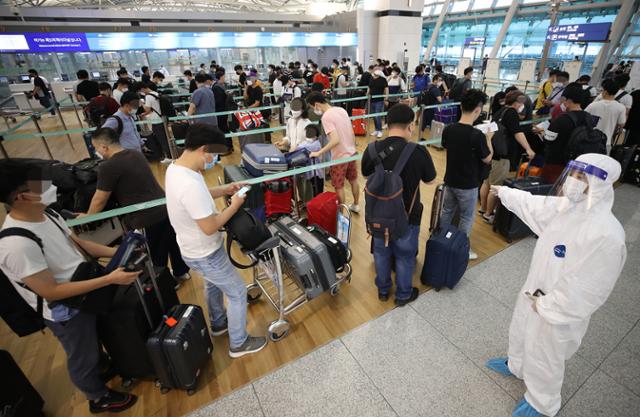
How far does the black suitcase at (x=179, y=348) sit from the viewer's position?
2.03 meters

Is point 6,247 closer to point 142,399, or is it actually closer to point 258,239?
point 258,239

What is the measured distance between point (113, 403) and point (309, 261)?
1636 millimetres

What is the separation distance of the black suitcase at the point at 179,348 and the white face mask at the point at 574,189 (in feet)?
7.80

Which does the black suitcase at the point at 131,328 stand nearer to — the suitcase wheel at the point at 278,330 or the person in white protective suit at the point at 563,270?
the suitcase wheel at the point at 278,330

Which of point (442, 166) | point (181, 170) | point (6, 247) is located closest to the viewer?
point (6, 247)

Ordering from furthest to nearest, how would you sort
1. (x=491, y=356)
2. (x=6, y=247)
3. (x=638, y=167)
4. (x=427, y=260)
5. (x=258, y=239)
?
(x=638, y=167)
(x=427, y=260)
(x=491, y=356)
(x=258, y=239)
(x=6, y=247)

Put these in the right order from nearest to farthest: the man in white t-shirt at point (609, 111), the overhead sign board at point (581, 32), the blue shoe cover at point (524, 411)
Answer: the blue shoe cover at point (524, 411)
the man in white t-shirt at point (609, 111)
the overhead sign board at point (581, 32)

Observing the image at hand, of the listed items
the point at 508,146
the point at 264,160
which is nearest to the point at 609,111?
the point at 508,146

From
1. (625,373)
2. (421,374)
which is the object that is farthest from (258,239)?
(625,373)

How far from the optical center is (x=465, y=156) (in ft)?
9.66

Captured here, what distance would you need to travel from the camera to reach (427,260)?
308 cm

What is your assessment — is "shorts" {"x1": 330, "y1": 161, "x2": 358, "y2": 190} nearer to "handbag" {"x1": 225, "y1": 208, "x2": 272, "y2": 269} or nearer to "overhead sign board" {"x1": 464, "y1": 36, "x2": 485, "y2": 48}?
"handbag" {"x1": 225, "y1": 208, "x2": 272, "y2": 269}

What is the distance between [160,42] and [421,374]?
15.6 meters

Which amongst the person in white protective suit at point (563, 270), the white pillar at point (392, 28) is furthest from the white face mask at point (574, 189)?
the white pillar at point (392, 28)
